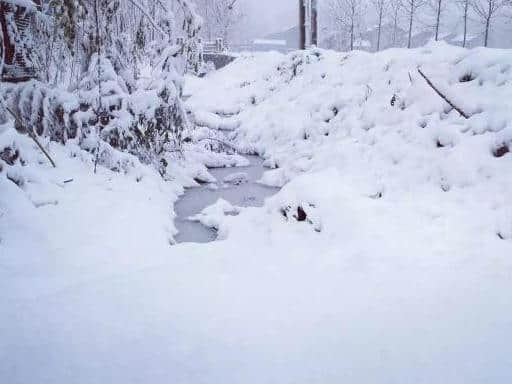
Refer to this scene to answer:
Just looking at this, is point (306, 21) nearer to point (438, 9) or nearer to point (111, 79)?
point (111, 79)

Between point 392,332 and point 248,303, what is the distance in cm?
100

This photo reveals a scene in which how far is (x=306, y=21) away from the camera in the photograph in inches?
634

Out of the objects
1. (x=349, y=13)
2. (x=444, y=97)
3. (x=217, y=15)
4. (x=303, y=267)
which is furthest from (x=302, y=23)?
(x=217, y=15)

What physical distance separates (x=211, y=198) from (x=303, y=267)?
3.22 m

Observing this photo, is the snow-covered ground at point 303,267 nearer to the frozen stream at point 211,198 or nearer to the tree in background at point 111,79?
the frozen stream at point 211,198

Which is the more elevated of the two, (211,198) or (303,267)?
(303,267)

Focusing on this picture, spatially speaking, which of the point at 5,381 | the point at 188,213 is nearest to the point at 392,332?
the point at 5,381

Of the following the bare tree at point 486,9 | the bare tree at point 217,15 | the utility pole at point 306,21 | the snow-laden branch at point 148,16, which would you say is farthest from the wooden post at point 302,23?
the bare tree at point 217,15

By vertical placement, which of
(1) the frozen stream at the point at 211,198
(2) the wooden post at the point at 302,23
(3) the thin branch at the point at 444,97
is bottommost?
(1) the frozen stream at the point at 211,198

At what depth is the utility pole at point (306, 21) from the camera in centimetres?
1577

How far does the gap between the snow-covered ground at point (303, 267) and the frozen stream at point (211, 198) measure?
0.28 m

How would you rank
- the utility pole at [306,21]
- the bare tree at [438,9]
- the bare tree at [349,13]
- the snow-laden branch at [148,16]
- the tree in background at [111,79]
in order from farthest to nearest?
the bare tree at [349,13] < the bare tree at [438,9] < the utility pole at [306,21] < the tree in background at [111,79] < the snow-laden branch at [148,16]

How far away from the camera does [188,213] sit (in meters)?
5.73

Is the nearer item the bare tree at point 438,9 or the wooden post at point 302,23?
the wooden post at point 302,23
